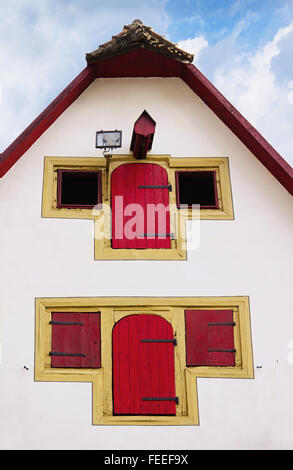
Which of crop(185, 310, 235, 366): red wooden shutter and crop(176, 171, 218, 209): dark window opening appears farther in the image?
crop(176, 171, 218, 209): dark window opening

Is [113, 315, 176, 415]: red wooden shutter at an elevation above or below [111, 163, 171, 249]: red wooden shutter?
below

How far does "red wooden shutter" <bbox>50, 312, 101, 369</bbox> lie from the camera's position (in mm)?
7988

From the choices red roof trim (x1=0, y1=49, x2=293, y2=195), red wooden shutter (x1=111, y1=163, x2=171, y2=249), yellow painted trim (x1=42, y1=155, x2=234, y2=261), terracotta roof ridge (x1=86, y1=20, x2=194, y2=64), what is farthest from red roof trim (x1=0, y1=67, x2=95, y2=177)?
red wooden shutter (x1=111, y1=163, x2=171, y2=249)

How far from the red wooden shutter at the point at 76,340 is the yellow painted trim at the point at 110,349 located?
74mm

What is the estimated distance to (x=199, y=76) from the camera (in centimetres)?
909

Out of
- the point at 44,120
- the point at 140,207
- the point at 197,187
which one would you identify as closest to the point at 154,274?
the point at 140,207

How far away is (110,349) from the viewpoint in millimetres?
8023

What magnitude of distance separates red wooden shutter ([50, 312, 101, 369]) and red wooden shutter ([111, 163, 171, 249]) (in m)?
1.18

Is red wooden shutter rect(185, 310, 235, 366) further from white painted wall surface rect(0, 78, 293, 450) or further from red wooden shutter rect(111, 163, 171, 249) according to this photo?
red wooden shutter rect(111, 163, 171, 249)

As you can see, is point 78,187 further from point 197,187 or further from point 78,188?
point 197,187

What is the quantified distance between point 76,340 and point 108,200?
7.04 ft

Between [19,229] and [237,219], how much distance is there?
324cm

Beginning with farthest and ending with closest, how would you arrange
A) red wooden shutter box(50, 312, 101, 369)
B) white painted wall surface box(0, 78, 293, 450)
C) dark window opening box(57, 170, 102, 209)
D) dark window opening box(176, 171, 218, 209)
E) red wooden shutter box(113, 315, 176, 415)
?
Answer: dark window opening box(176, 171, 218, 209)
dark window opening box(57, 170, 102, 209)
red wooden shutter box(50, 312, 101, 369)
red wooden shutter box(113, 315, 176, 415)
white painted wall surface box(0, 78, 293, 450)

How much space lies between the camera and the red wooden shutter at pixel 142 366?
7848 millimetres
